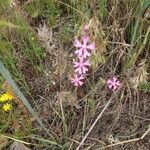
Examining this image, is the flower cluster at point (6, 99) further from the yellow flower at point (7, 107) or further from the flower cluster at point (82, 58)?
the flower cluster at point (82, 58)

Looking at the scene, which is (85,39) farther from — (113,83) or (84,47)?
(113,83)

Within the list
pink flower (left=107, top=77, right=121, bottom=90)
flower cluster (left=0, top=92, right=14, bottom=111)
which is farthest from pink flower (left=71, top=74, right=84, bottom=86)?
flower cluster (left=0, top=92, right=14, bottom=111)

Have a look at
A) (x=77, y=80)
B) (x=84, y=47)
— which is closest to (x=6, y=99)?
(x=77, y=80)

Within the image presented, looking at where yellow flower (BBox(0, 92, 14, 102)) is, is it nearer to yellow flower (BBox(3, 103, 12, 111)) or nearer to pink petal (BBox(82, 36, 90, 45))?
yellow flower (BBox(3, 103, 12, 111))

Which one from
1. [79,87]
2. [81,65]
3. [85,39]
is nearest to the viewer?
[85,39]

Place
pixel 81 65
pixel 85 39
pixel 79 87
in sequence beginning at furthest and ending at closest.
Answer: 1. pixel 79 87
2. pixel 81 65
3. pixel 85 39

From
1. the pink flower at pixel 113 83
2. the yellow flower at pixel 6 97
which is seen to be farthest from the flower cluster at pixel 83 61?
the yellow flower at pixel 6 97

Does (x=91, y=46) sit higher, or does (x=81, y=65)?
(x=91, y=46)
